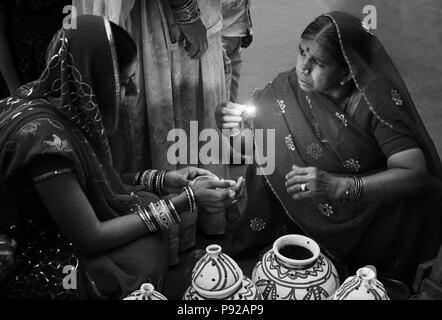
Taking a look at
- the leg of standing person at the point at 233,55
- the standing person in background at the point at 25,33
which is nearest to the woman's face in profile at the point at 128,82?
the standing person in background at the point at 25,33

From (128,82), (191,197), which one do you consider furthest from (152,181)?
(128,82)

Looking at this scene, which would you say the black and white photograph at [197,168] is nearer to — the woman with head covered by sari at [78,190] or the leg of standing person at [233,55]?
the woman with head covered by sari at [78,190]

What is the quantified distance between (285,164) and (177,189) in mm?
468

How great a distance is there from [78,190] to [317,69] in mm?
991

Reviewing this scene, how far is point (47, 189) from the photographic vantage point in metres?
1.71

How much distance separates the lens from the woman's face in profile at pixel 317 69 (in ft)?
6.68

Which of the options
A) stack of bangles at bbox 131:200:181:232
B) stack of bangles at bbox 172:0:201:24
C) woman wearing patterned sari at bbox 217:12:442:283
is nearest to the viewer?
stack of bangles at bbox 131:200:181:232

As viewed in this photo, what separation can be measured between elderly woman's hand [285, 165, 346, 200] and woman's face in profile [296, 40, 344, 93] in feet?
1.12

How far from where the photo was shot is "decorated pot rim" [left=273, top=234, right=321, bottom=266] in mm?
1674

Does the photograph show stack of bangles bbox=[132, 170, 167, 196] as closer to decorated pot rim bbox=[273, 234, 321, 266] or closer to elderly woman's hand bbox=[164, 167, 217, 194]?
elderly woman's hand bbox=[164, 167, 217, 194]

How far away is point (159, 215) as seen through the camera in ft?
6.29

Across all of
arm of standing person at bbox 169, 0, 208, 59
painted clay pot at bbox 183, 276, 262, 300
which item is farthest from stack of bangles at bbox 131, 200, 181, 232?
arm of standing person at bbox 169, 0, 208, 59

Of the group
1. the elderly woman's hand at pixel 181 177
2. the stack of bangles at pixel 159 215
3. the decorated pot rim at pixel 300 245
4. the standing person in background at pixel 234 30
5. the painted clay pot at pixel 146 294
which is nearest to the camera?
the painted clay pot at pixel 146 294

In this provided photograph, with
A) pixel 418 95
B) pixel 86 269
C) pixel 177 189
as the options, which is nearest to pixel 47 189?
pixel 86 269
